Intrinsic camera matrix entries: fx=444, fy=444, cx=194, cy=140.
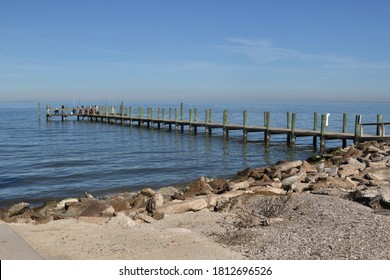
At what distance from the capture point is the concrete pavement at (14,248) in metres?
4.87

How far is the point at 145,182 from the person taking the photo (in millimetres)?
16375

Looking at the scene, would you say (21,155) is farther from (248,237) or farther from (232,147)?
(248,237)

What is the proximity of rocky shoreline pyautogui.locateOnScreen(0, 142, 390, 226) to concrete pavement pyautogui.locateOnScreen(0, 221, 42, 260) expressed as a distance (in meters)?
1.81

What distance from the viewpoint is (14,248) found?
5199 mm

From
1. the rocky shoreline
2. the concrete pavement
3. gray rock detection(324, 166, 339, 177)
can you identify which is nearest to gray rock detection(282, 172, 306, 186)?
the rocky shoreline

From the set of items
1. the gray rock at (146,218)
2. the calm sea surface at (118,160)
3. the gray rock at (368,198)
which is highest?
the gray rock at (368,198)

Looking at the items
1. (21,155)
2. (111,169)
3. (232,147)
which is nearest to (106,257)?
(111,169)

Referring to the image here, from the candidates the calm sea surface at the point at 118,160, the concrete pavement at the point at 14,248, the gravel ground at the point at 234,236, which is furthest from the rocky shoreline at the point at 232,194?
the calm sea surface at the point at 118,160

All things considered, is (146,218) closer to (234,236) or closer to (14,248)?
(234,236)

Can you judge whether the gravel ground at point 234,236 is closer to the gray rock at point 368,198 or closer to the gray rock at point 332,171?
the gray rock at point 368,198

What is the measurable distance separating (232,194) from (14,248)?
5294mm

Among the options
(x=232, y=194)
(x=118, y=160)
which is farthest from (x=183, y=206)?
(x=118, y=160)

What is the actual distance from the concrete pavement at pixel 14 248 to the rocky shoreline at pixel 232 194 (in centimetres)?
181
